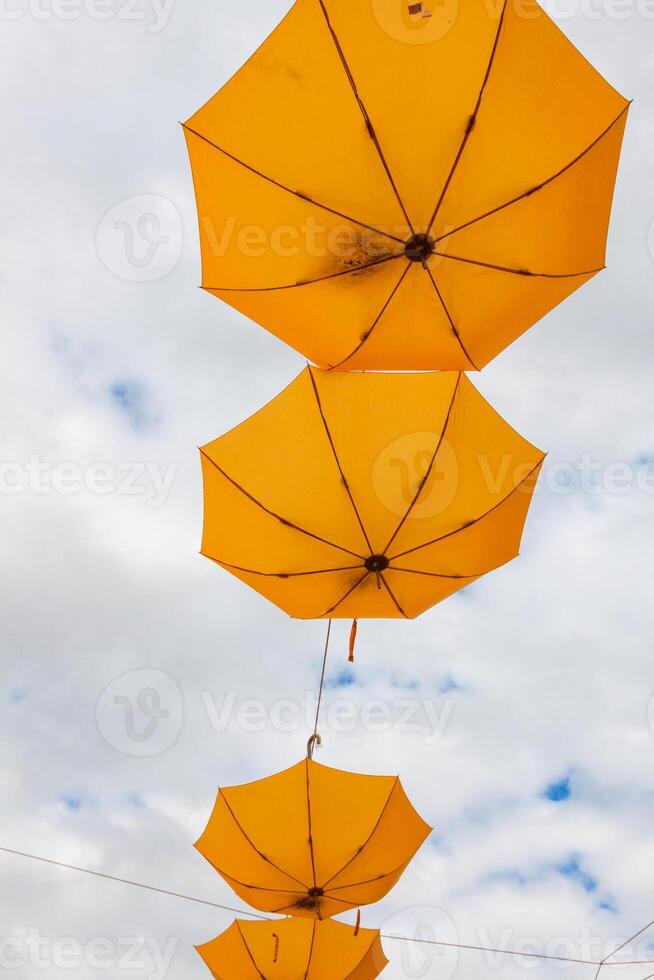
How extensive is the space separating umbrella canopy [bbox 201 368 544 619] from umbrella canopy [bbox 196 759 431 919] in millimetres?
2961

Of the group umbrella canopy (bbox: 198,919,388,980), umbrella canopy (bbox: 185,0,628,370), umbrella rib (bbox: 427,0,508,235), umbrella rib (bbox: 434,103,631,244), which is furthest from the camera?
umbrella canopy (bbox: 198,919,388,980)

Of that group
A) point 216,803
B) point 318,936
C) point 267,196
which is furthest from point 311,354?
point 318,936

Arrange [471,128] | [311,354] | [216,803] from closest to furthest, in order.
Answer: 1. [471,128]
2. [311,354]
3. [216,803]

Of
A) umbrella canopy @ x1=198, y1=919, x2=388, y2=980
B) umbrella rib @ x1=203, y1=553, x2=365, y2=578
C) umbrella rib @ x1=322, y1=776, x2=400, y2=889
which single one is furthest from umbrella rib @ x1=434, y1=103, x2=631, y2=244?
umbrella canopy @ x1=198, y1=919, x2=388, y2=980

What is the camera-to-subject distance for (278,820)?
11.7 meters

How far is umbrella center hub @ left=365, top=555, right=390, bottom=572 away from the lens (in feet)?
34.3

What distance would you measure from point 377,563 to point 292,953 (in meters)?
6.78

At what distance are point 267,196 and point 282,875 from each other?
29.6 ft

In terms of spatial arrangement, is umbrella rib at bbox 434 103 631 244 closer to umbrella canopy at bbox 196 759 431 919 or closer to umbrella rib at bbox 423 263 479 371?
umbrella rib at bbox 423 263 479 371

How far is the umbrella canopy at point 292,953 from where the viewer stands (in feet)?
41.8

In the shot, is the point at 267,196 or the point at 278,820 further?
the point at 278,820

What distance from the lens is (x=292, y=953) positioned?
1298 centimetres

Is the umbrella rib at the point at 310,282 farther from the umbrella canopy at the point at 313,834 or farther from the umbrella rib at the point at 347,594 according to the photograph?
the umbrella canopy at the point at 313,834

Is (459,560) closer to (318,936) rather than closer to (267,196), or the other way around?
(267,196)
